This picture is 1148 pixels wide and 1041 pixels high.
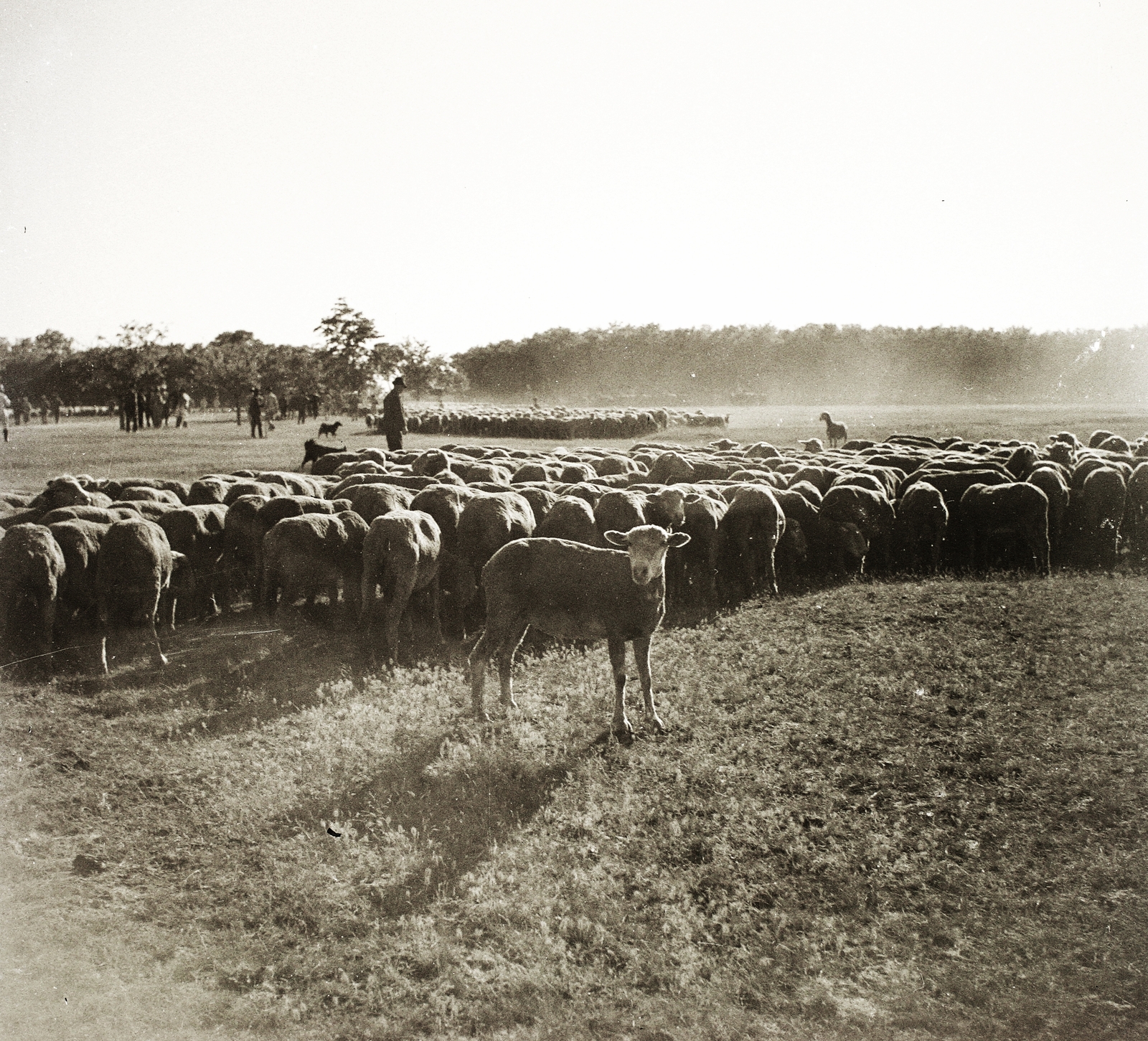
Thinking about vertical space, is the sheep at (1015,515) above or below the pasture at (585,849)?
above

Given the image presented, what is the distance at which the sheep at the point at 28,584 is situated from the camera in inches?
396

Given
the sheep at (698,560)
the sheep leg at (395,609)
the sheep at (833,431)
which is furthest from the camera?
the sheep at (833,431)

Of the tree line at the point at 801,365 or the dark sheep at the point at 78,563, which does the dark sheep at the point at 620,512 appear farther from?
the tree line at the point at 801,365

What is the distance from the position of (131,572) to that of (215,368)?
3973 cm

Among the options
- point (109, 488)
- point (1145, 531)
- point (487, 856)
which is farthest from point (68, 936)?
point (1145, 531)

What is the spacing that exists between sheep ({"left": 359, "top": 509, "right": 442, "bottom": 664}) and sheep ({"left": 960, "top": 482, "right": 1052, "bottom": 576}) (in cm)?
1156

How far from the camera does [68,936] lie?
5.26 meters

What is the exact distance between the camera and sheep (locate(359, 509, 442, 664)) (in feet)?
37.2

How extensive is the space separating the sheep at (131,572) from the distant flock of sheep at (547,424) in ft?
137

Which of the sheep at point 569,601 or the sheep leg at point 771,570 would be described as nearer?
the sheep at point 569,601

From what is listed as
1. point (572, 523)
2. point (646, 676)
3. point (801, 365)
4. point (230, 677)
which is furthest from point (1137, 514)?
point (801, 365)

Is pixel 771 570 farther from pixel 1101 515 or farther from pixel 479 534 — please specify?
pixel 1101 515

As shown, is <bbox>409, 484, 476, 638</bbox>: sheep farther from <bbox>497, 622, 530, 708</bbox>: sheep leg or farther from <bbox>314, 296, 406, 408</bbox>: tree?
<bbox>314, 296, 406, 408</bbox>: tree

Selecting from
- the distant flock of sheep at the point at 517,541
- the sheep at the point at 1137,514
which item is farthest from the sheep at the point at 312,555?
the sheep at the point at 1137,514
